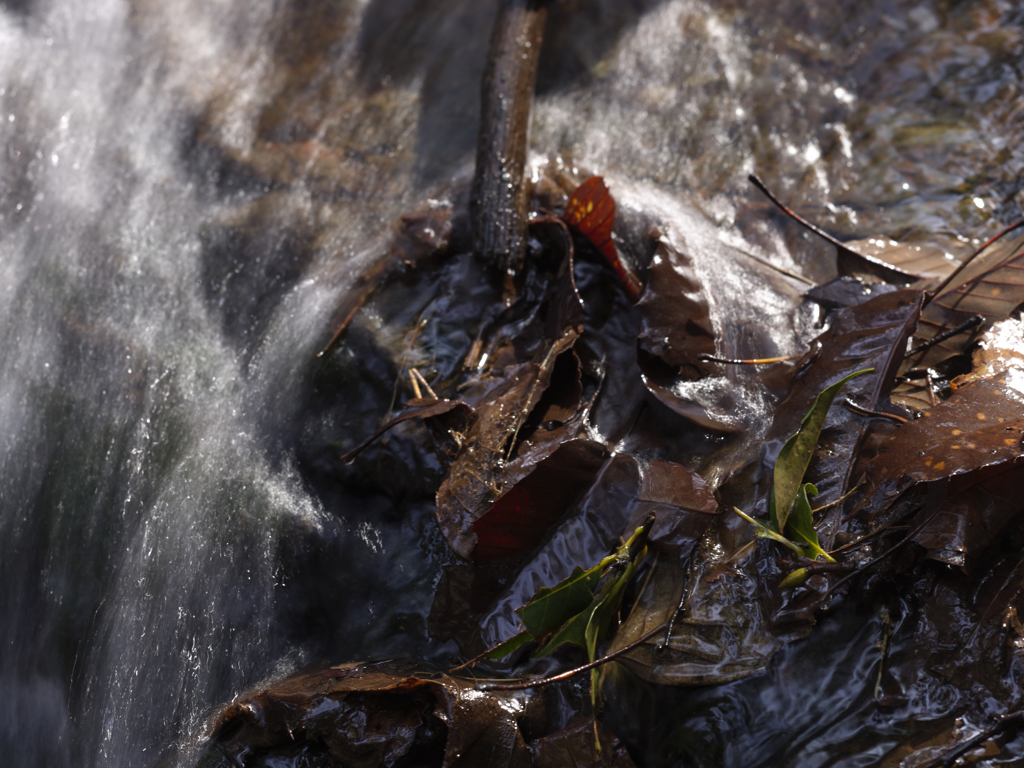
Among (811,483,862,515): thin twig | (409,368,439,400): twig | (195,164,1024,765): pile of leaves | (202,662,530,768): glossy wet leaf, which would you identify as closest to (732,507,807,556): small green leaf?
(195,164,1024,765): pile of leaves

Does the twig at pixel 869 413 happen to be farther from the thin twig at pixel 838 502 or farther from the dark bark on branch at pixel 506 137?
the dark bark on branch at pixel 506 137

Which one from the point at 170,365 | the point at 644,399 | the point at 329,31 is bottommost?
the point at 644,399

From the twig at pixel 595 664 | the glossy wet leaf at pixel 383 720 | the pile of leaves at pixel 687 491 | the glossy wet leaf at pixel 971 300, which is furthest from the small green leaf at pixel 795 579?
the glossy wet leaf at pixel 971 300

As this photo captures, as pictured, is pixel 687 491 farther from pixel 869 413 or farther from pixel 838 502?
pixel 869 413

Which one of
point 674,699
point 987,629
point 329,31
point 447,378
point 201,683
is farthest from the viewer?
point 329,31

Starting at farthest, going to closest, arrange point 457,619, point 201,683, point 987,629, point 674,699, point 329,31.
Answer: point 329,31 → point 201,683 → point 457,619 → point 674,699 → point 987,629

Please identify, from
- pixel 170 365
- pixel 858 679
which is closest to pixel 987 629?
pixel 858 679

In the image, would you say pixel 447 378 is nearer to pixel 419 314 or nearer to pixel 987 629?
pixel 419 314

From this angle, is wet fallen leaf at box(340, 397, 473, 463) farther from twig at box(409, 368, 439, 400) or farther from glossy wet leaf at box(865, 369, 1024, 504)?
glossy wet leaf at box(865, 369, 1024, 504)
